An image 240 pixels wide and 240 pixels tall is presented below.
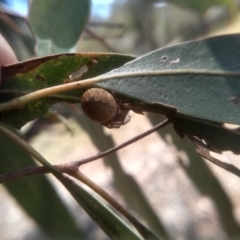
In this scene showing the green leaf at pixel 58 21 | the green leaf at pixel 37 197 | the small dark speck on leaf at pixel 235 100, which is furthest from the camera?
the green leaf at pixel 58 21

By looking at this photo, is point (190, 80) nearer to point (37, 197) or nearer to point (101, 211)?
point (101, 211)

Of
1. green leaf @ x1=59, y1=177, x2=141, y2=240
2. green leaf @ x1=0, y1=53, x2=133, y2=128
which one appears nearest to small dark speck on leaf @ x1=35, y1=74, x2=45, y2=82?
green leaf @ x1=0, y1=53, x2=133, y2=128

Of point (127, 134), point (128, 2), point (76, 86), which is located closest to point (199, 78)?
point (76, 86)

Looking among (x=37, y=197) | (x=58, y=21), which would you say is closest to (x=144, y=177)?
(x=37, y=197)

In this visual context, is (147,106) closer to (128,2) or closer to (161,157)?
(161,157)

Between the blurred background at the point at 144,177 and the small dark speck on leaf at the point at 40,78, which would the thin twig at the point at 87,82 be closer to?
the small dark speck on leaf at the point at 40,78

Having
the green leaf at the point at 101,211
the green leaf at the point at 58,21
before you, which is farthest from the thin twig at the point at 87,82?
the green leaf at the point at 58,21
